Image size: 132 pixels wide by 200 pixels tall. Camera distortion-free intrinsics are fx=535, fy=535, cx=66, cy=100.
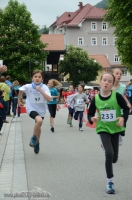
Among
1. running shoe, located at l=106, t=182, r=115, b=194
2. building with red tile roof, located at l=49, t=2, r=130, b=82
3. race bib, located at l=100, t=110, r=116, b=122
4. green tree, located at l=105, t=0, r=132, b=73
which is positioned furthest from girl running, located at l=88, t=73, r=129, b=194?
building with red tile roof, located at l=49, t=2, r=130, b=82

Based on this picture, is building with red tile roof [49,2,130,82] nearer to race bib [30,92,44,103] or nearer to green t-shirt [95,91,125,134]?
race bib [30,92,44,103]

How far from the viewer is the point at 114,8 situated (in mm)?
38188

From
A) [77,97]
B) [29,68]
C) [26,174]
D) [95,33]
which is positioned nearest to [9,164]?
[26,174]

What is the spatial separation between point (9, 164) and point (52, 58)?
75390 mm

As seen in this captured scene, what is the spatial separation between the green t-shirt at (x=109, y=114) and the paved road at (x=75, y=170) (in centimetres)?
82

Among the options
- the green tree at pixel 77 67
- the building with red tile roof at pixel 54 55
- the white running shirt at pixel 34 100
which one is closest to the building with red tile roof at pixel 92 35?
the building with red tile roof at pixel 54 55

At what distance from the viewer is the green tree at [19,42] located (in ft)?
226

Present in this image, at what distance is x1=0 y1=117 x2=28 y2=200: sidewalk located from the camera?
7.38 meters

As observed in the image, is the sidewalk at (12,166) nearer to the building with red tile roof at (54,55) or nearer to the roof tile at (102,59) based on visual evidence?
the building with red tile roof at (54,55)

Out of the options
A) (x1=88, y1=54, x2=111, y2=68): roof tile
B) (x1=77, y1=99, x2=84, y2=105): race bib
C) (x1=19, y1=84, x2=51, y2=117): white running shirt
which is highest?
(x1=88, y1=54, x2=111, y2=68): roof tile

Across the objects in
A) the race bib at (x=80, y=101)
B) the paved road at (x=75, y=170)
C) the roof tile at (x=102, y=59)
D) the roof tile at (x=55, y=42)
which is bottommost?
the paved road at (x=75, y=170)

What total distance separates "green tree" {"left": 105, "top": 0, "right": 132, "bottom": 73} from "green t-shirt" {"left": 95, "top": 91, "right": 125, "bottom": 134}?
29.4 m

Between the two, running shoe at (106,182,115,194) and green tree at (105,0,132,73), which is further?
green tree at (105,0,132,73)

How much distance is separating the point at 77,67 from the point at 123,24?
143ft
